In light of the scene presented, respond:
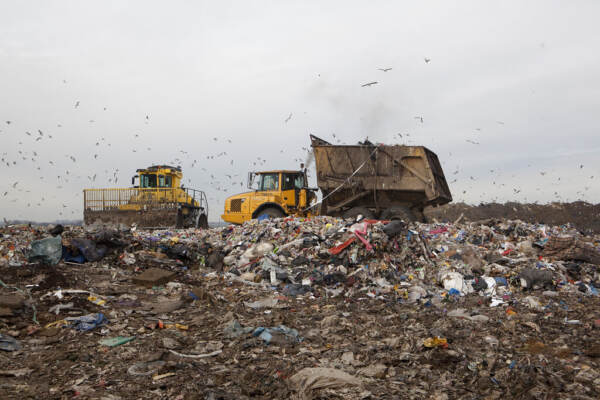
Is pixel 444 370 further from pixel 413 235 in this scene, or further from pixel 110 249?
pixel 110 249

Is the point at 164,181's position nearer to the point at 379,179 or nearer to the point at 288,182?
the point at 288,182

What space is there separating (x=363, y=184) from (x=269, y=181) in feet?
8.89

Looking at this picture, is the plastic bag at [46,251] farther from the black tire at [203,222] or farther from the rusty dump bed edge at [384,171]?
the black tire at [203,222]

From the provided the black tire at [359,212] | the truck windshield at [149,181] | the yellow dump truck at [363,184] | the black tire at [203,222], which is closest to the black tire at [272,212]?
the yellow dump truck at [363,184]

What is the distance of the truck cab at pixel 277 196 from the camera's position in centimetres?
1062

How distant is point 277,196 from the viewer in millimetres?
10656

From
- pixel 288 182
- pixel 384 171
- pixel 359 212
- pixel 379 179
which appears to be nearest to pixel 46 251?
pixel 288 182

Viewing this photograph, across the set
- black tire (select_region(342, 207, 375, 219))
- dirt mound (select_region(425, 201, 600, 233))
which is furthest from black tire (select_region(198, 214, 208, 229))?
dirt mound (select_region(425, 201, 600, 233))

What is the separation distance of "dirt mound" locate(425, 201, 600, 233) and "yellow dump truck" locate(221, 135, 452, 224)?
7114mm

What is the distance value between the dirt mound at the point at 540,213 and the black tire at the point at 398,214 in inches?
284

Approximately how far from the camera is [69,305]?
4.02 metres

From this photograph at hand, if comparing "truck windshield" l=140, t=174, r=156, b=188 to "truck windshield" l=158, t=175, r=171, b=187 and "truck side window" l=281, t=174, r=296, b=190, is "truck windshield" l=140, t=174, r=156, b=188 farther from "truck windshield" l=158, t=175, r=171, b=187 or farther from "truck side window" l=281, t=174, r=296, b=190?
"truck side window" l=281, t=174, r=296, b=190

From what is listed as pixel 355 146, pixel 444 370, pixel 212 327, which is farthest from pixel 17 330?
pixel 355 146

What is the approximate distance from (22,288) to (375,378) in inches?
166
